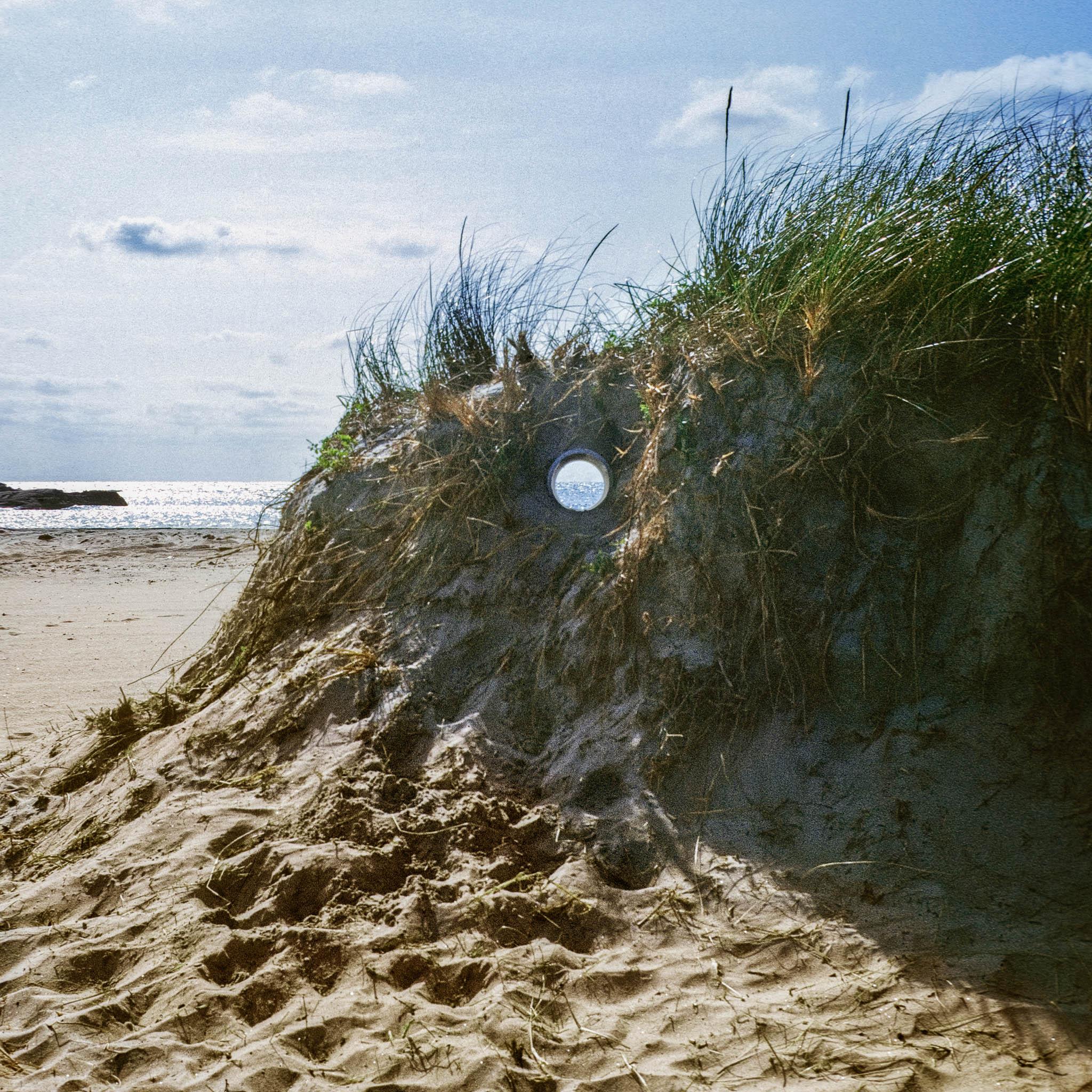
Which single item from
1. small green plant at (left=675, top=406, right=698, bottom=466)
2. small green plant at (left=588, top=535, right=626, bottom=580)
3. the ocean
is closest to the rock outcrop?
the ocean

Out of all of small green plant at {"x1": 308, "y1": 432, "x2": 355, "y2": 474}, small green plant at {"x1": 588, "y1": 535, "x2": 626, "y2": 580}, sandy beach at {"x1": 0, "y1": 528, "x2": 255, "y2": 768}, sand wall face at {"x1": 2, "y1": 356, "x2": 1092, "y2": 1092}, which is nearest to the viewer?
sand wall face at {"x1": 2, "y1": 356, "x2": 1092, "y2": 1092}

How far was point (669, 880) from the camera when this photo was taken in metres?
3.42

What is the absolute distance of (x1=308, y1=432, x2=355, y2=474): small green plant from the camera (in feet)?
19.0

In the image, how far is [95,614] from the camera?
10945 mm

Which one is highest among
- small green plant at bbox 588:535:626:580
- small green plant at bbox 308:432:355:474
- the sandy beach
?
small green plant at bbox 308:432:355:474

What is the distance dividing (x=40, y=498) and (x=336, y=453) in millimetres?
30157

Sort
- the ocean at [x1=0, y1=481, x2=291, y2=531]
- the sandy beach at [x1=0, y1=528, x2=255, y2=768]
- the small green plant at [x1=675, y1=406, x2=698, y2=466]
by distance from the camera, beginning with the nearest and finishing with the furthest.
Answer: the small green plant at [x1=675, y1=406, x2=698, y2=466], the sandy beach at [x1=0, y1=528, x2=255, y2=768], the ocean at [x1=0, y1=481, x2=291, y2=531]

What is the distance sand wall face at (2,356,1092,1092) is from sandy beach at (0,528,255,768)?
199cm

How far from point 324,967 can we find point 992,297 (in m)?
Answer: 3.81

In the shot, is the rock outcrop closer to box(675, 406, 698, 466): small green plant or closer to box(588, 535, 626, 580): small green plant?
box(588, 535, 626, 580): small green plant

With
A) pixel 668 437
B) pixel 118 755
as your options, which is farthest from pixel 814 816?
pixel 118 755

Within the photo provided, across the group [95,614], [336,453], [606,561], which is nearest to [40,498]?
[95,614]

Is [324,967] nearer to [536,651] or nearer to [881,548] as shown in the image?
[536,651]

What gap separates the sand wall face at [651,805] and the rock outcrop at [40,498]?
1192 inches
